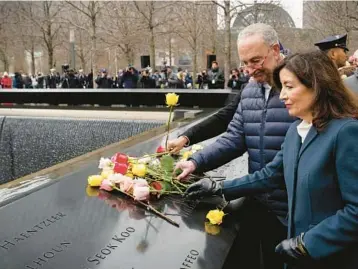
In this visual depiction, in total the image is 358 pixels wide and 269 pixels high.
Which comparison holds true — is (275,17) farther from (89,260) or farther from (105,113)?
(89,260)

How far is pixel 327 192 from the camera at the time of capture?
171 centimetres

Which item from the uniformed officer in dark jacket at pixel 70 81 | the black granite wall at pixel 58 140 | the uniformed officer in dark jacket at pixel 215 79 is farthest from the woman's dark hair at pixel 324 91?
the uniformed officer in dark jacket at pixel 70 81

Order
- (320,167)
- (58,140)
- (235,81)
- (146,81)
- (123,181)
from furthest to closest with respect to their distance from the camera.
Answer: (146,81), (235,81), (58,140), (123,181), (320,167)

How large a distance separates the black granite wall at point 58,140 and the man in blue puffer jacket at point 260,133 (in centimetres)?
434

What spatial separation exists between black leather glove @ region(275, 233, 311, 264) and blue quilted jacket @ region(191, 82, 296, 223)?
1.88 feet

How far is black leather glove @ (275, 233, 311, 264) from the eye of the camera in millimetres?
1708

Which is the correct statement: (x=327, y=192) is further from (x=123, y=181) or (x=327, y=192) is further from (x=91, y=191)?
(x=91, y=191)

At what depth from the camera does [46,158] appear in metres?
7.09

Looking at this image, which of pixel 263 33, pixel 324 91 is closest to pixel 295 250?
pixel 324 91

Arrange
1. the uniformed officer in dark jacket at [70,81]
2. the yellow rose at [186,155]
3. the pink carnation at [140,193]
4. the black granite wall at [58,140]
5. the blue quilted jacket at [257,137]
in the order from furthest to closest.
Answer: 1. the uniformed officer in dark jacket at [70,81]
2. the black granite wall at [58,140]
3. the yellow rose at [186,155]
4. the blue quilted jacket at [257,137]
5. the pink carnation at [140,193]

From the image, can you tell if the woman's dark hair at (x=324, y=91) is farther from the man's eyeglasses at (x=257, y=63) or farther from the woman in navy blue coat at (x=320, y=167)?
the man's eyeglasses at (x=257, y=63)

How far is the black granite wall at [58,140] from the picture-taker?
23.0ft

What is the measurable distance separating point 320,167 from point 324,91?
0.96 ft

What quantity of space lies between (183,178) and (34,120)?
5.35m
